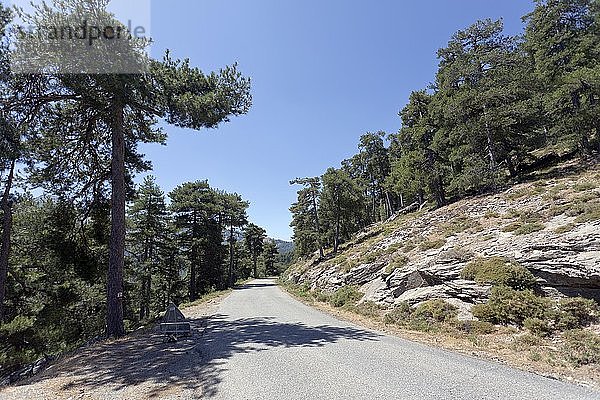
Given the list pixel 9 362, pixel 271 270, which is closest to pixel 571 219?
pixel 9 362

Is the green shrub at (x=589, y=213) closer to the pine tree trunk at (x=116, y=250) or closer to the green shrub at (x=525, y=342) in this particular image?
the green shrub at (x=525, y=342)

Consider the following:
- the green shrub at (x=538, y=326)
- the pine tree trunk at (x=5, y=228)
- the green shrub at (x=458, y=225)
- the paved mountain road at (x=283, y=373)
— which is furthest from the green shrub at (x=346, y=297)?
the pine tree trunk at (x=5, y=228)

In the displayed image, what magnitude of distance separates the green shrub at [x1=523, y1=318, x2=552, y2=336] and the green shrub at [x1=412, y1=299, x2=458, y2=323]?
2030mm

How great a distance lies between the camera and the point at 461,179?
2069 cm

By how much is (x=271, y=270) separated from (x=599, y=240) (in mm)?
73948

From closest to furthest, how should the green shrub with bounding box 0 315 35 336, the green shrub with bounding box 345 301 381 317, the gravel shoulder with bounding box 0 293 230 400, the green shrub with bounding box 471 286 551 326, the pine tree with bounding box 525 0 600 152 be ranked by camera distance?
the gravel shoulder with bounding box 0 293 230 400 < the green shrub with bounding box 471 286 551 326 < the green shrub with bounding box 345 301 381 317 < the green shrub with bounding box 0 315 35 336 < the pine tree with bounding box 525 0 600 152

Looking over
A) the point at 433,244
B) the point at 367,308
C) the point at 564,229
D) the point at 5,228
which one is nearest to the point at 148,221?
the point at 5,228

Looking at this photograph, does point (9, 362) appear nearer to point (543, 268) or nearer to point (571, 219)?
point (543, 268)

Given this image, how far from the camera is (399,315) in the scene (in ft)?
35.9

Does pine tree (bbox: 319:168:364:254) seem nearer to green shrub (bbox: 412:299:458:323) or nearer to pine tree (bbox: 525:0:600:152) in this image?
pine tree (bbox: 525:0:600:152)

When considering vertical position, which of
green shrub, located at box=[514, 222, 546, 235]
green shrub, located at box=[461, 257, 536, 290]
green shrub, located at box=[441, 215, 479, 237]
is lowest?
green shrub, located at box=[461, 257, 536, 290]

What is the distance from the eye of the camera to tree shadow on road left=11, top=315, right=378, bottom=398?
5.24 meters

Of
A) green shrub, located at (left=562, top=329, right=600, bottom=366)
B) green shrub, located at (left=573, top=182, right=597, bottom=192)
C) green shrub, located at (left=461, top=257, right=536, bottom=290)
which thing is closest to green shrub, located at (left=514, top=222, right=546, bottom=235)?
green shrub, located at (left=461, top=257, right=536, bottom=290)

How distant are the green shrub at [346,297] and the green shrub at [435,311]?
4883 mm
